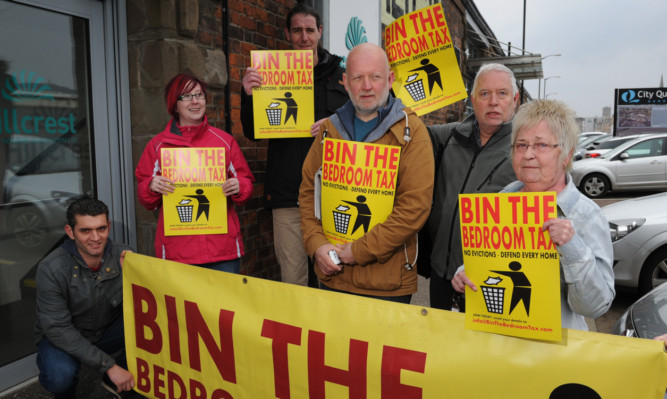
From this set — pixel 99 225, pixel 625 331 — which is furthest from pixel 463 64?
pixel 99 225

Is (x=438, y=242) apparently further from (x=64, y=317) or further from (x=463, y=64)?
(x=463, y=64)

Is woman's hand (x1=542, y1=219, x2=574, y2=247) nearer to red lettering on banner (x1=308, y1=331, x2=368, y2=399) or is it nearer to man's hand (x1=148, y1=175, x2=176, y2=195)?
red lettering on banner (x1=308, y1=331, x2=368, y2=399)

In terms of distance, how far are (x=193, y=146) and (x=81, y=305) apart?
106 centimetres

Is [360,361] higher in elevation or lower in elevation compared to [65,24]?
lower

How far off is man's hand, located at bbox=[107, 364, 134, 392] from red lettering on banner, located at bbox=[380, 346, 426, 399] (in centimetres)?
143

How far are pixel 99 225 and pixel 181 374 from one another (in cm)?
91

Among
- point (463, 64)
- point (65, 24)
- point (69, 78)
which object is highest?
point (463, 64)

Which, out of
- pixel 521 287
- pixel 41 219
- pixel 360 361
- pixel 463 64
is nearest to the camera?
pixel 521 287

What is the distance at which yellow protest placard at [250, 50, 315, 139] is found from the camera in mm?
2988

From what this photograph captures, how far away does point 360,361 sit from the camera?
1.94 m

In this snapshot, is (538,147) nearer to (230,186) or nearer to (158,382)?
(230,186)

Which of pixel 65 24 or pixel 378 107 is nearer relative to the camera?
pixel 378 107

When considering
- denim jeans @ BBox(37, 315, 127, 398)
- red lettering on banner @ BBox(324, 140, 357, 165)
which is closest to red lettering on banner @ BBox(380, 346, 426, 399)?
red lettering on banner @ BBox(324, 140, 357, 165)

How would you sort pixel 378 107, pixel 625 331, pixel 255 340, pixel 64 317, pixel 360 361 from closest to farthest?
pixel 360 361 → pixel 255 340 → pixel 378 107 → pixel 64 317 → pixel 625 331
